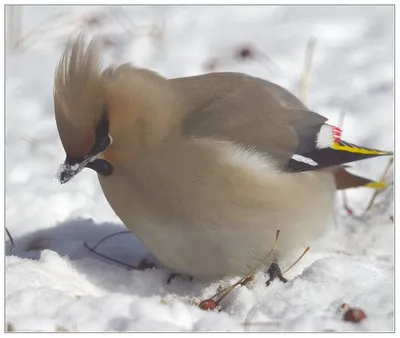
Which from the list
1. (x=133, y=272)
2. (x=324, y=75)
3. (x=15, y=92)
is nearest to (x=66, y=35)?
(x=15, y=92)

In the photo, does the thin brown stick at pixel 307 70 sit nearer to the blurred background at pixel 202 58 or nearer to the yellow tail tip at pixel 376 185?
the blurred background at pixel 202 58

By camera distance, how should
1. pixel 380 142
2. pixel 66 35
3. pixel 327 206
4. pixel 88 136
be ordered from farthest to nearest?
pixel 66 35 → pixel 380 142 → pixel 327 206 → pixel 88 136

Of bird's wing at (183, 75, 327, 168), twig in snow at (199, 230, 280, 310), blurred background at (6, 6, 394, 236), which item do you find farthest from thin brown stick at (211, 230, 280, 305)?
blurred background at (6, 6, 394, 236)

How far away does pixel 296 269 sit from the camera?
3.76m

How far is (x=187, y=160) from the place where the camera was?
132 inches

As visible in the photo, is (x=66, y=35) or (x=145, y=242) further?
(x=66, y=35)

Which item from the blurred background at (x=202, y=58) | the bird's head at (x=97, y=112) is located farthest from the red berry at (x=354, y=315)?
the blurred background at (x=202, y=58)

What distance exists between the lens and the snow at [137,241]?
3.01m

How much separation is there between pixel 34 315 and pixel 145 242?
30.5 inches

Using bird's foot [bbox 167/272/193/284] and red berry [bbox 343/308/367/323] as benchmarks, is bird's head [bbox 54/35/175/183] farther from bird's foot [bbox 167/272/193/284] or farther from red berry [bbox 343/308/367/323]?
red berry [bbox 343/308/367/323]

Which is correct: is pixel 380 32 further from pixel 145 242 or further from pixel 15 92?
pixel 145 242

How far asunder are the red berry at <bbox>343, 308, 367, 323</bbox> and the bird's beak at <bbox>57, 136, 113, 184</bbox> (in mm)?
1218

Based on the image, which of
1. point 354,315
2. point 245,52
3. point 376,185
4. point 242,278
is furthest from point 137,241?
point 245,52

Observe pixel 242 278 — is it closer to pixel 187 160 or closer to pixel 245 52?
pixel 187 160
